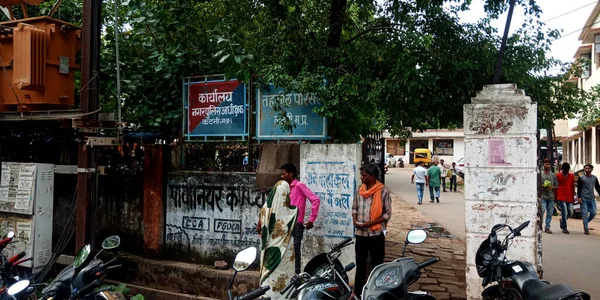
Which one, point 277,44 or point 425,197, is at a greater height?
point 277,44

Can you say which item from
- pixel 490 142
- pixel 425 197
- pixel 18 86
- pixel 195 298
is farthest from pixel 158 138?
pixel 425 197

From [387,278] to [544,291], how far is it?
1453 millimetres

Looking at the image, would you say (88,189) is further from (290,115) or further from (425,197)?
(425,197)

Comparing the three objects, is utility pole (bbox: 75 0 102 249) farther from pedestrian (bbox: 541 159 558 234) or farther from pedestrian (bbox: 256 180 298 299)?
pedestrian (bbox: 541 159 558 234)

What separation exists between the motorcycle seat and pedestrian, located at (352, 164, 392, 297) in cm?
175

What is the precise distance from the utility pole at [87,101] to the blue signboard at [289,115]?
2.28m

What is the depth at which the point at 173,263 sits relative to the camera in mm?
6703

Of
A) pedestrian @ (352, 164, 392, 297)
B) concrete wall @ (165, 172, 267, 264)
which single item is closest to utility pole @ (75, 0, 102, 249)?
concrete wall @ (165, 172, 267, 264)

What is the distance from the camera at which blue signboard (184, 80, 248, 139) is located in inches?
271

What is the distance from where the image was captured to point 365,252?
537 centimetres

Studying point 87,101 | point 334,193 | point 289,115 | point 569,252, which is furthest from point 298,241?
point 569,252

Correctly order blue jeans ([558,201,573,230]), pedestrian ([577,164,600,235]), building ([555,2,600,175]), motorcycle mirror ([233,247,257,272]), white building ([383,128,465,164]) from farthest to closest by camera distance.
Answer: white building ([383,128,465,164])
building ([555,2,600,175])
blue jeans ([558,201,573,230])
pedestrian ([577,164,600,235])
motorcycle mirror ([233,247,257,272])

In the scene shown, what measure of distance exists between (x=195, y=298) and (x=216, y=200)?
4.65 feet

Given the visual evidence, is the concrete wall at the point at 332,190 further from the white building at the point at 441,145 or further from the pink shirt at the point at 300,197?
the white building at the point at 441,145
